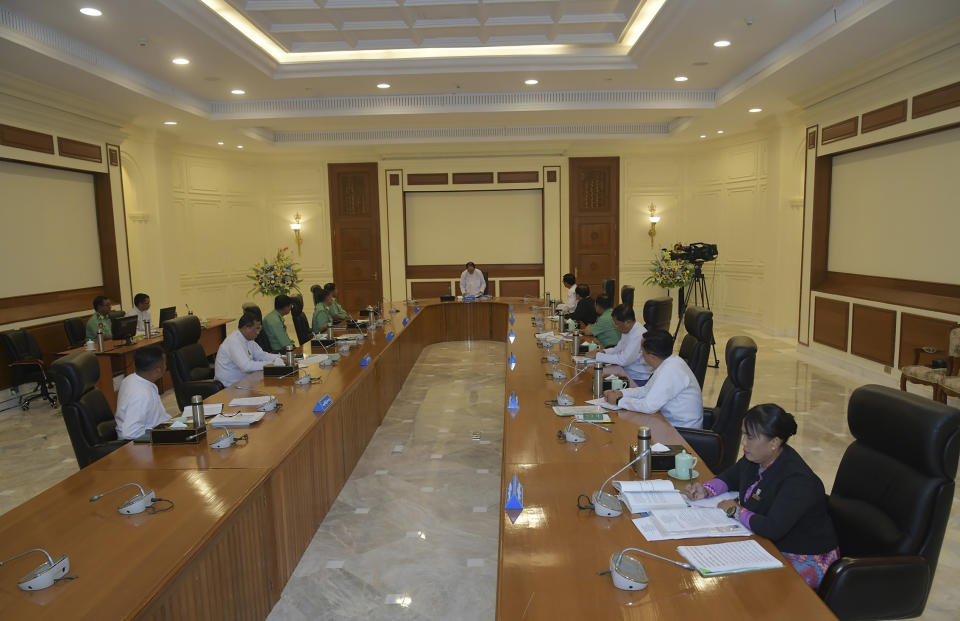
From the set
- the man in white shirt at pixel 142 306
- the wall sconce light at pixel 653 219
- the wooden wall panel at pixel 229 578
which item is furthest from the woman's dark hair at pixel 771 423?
the wall sconce light at pixel 653 219

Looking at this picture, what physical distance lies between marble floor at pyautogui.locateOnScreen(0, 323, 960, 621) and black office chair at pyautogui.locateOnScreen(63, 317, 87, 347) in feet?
2.58

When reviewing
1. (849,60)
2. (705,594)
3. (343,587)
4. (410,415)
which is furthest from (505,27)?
(705,594)

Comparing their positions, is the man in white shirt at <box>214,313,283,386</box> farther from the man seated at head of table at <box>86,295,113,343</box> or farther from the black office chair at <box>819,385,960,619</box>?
the black office chair at <box>819,385,960,619</box>

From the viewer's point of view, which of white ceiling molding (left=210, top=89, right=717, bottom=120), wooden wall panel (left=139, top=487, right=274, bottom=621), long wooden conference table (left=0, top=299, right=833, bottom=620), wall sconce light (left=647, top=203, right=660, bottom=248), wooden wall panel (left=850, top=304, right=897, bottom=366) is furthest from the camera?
wall sconce light (left=647, top=203, right=660, bottom=248)

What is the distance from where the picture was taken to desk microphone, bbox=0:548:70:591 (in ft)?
5.96

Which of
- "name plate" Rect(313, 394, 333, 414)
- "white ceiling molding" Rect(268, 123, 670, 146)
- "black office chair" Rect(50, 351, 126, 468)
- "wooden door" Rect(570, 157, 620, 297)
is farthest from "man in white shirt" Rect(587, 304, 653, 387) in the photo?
"wooden door" Rect(570, 157, 620, 297)

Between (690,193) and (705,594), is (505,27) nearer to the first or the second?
(705,594)

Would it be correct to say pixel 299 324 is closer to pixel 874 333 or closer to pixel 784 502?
pixel 784 502

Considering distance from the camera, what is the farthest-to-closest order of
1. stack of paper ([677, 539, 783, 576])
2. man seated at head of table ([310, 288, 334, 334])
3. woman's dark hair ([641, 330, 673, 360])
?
man seated at head of table ([310, 288, 334, 334])
woman's dark hair ([641, 330, 673, 360])
stack of paper ([677, 539, 783, 576])

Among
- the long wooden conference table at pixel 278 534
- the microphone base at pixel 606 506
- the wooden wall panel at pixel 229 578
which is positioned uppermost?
the microphone base at pixel 606 506

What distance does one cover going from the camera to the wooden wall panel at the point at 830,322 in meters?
7.51

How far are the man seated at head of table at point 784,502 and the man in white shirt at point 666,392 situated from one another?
3.67ft

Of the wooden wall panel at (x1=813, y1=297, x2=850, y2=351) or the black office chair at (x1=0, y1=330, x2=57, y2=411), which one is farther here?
the wooden wall panel at (x1=813, y1=297, x2=850, y2=351)

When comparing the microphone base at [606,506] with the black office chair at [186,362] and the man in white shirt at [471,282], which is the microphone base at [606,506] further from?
the man in white shirt at [471,282]
